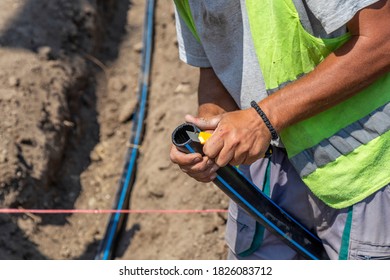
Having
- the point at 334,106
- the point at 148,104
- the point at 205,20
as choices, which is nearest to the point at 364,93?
the point at 334,106

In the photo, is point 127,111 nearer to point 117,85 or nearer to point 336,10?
point 117,85

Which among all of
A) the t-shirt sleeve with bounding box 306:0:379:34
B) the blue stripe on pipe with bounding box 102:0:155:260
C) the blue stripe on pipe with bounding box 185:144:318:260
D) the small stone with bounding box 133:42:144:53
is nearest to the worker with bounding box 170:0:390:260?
the t-shirt sleeve with bounding box 306:0:379:34

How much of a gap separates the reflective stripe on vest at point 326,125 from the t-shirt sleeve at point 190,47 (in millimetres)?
167

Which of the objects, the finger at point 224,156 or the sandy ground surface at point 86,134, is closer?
Answer: the finger at point 224,156

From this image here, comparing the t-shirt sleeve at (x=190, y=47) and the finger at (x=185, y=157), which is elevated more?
the t-shirt sleeve at (x=190, y=47)

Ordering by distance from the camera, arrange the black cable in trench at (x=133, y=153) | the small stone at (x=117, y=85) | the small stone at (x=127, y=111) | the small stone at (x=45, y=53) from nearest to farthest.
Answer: the black cable in trench at (x=133, y=153)
the small stone at (x=45, y=53)
the small stone at (x=127, y=111)
the small stone at (x=117, y=85)

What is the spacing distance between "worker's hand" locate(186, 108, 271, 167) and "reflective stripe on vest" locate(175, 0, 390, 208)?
0.14m

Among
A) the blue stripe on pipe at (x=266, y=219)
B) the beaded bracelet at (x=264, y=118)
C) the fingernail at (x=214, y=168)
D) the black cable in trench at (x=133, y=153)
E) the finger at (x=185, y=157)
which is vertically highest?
the beaded bracelet at (x=264, y=118)

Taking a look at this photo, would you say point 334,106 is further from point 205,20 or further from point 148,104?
point 148,104

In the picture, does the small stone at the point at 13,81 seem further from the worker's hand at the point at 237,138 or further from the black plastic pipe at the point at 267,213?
the worker's hand at the point at 237,138

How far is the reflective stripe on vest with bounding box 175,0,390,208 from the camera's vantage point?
1.93m

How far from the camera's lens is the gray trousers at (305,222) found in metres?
2.11

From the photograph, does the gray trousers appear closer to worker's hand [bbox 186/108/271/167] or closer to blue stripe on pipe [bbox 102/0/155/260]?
worker's hand [bbox 186/108/271/167]

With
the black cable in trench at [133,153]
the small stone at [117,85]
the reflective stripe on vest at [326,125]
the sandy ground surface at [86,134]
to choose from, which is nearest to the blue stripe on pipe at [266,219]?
the reflective stripe on vest at [326,125]
